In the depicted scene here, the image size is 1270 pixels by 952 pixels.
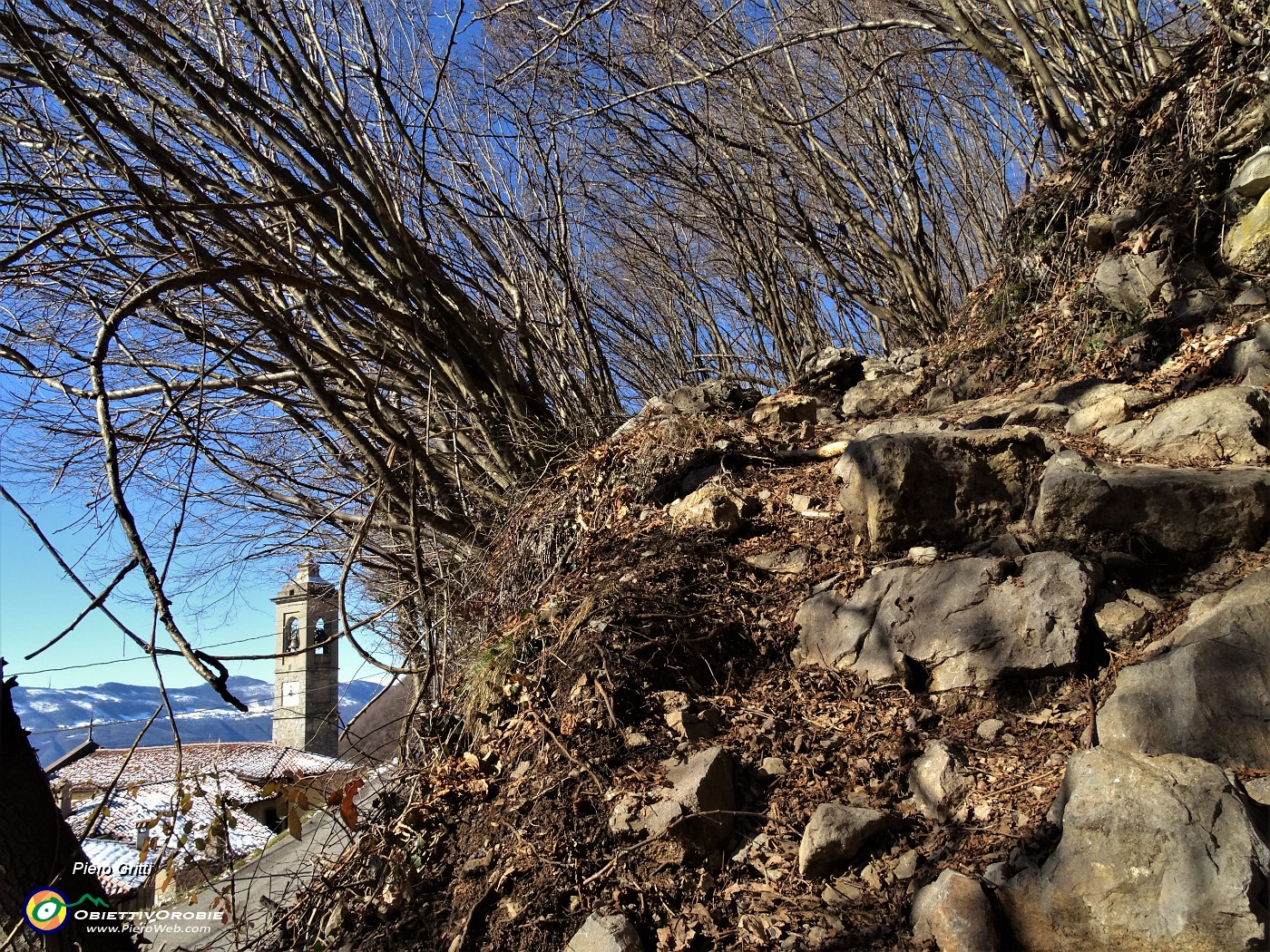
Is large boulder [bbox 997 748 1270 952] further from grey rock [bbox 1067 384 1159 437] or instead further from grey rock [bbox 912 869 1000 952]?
grey rock [bbox 1067 384 1159 437]

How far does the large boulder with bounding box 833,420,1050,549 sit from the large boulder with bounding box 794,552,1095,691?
0.84ft

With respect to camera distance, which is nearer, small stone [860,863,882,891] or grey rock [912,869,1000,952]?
grey rock [912,869,1000,952]

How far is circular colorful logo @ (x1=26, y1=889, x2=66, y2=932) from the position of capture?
293 cm

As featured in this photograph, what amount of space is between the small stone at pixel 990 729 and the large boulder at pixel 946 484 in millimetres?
844

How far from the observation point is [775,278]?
7.85 meters

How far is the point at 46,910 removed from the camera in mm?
2971

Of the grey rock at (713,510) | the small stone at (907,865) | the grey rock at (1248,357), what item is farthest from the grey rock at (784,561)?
the grey rock at (1248,357)

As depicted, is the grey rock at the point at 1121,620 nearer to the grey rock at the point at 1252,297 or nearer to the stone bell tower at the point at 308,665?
the grey rock at the point at 1252,297

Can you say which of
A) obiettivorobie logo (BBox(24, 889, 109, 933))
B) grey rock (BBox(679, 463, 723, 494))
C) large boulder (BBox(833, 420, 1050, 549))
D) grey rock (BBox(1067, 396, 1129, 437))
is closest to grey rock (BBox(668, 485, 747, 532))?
grey rock (BBox(679, 463, 723, 494))

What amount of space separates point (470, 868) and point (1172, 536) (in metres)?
2.63

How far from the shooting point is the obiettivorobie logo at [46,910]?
293 cm

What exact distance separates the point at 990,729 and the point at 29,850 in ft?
11.1

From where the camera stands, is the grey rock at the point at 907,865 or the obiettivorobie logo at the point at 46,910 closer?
the grey rock at the point at 907,865

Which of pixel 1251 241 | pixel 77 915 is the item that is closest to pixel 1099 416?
pixel 1251 241
